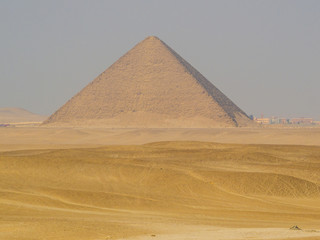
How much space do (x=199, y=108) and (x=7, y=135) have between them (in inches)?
2337

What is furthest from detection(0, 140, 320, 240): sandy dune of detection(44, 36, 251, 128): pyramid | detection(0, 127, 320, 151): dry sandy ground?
detection(44, 36, 251, 128): pyramid

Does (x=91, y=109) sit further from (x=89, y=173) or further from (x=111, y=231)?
(x=111, y=231)

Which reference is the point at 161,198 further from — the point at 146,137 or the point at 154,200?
the point at 146,137

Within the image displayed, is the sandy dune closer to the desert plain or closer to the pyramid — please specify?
the desert plain

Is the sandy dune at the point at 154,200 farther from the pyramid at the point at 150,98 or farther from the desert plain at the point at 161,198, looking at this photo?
the pyramid at the point at 150,98

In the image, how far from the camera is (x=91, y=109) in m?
148

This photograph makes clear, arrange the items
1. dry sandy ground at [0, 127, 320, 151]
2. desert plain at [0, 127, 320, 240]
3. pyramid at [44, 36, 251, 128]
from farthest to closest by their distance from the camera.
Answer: pyramid at [44, 36, 251, 128], dry sandy ground at [0, 127, 320, 151], desert plain at [0, 127, 320, 240]

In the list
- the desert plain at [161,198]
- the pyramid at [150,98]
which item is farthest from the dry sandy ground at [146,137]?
the pyramid at [150,98]

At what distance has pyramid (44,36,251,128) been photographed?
13636 cm

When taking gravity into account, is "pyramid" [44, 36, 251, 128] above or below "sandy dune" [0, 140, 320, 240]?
above

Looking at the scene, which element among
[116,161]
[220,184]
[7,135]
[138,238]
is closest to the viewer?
[138,238]

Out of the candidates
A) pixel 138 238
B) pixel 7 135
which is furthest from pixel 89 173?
pixel 7 135

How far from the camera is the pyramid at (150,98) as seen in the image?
136m

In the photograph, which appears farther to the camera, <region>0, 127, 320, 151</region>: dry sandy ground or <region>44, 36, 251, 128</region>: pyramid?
<region>44, 36, 251, 128</region>: pyramid
